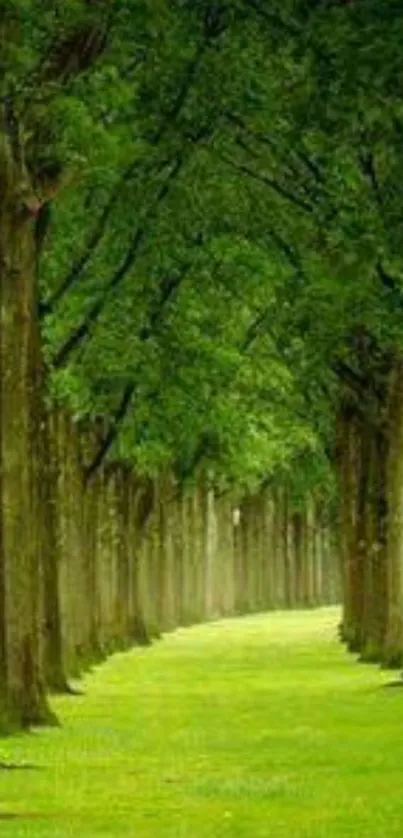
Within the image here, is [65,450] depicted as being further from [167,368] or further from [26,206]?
[26,206]

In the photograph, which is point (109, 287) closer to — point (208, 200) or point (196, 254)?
point (208, 200)

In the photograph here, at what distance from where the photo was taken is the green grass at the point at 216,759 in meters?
20.4

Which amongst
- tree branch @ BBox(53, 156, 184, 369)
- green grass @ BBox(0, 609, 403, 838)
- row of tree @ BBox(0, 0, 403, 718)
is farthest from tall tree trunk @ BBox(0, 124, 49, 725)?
tree branch @ BBox(53, 156, 184, 369)

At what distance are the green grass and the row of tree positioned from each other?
7.37 feet

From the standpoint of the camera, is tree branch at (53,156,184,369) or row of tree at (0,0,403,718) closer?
row of tree at (0,0,403,718)

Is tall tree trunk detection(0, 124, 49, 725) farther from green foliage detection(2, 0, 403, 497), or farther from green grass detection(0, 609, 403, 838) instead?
green foliage detection(2, 0, 403, 497)

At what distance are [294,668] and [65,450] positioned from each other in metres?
7.13

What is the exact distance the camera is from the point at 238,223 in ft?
163

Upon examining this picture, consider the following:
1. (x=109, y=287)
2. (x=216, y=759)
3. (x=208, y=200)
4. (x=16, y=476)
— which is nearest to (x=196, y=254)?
(x=208, y=200)

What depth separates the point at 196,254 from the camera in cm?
5044

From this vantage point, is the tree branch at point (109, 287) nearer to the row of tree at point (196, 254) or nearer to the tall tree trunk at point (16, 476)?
the row of tree at point (196, 254)

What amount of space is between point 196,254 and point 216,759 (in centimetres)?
2393

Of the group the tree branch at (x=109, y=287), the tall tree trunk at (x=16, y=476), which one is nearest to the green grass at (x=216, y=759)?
the tall tree trunk at (x=16, y=476)

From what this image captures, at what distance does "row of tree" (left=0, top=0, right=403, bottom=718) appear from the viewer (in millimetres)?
30656
